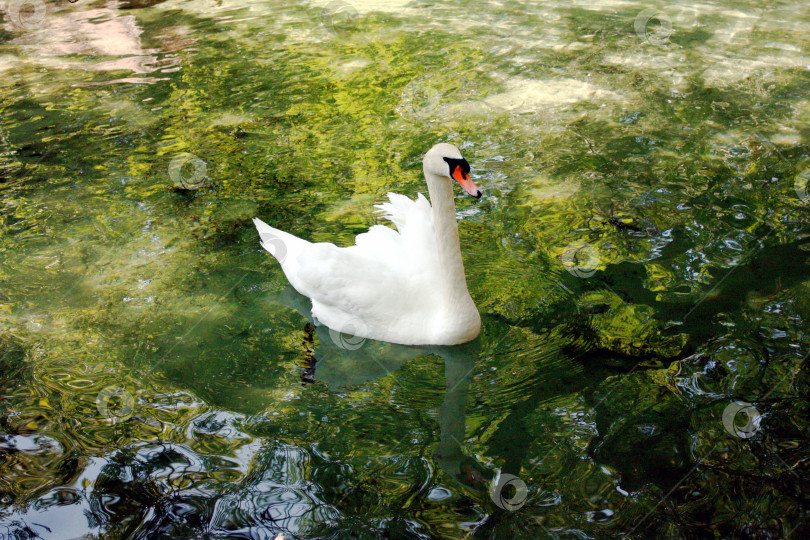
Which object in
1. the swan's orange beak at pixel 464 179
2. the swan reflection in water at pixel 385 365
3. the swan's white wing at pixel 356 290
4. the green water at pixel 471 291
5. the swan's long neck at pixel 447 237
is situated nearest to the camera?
the green water at pixel 471 291

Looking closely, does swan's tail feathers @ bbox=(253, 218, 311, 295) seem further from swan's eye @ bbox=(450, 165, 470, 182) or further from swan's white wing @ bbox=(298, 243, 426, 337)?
swan's eye @ bbox=(450, 165, 470, 182)

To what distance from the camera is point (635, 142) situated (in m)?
6.37

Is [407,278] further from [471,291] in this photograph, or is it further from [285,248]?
[285,248]

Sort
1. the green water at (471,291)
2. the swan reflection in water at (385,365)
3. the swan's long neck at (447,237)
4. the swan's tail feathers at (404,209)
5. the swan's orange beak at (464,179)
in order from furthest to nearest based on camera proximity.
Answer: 1. the swan's tail feathers at (404,209)
2. the swan's long neck at (447,237)
3. the swan's orange beak at (464,179)
4. the swan reflection in water at (385,365)
5. the green water at (471,291)

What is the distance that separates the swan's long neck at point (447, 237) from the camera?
3.88 metres

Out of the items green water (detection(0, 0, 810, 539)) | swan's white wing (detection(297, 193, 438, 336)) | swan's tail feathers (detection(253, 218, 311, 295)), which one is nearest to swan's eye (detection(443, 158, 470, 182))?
swan's white wing (detection(297, 193, 438, 336))

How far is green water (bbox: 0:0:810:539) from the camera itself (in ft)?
10.3

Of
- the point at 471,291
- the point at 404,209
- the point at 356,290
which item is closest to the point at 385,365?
the point at 356,290

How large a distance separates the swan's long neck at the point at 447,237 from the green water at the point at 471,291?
0.41 meters

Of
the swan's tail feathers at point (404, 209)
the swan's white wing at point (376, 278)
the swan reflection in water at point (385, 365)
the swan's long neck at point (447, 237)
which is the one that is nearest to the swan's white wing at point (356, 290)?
the swan's white wing at point (376, 278)

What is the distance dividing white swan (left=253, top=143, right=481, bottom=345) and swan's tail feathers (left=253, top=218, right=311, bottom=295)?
2 centimetres

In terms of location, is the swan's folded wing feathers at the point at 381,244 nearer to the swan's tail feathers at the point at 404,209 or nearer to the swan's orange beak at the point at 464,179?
the swan's tail feathers at the point at 404,209

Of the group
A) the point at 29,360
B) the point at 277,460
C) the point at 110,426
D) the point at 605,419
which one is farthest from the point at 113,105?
the point at 605,419

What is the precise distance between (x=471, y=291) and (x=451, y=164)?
3.63 ft
